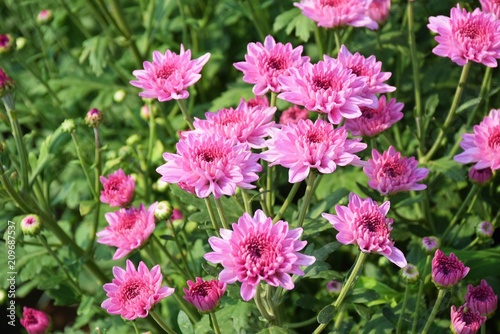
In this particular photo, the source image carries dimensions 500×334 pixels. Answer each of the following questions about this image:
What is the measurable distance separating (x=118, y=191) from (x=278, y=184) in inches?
25.3

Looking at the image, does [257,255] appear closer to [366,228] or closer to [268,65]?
[366,228]

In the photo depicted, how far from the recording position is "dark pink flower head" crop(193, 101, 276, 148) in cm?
180

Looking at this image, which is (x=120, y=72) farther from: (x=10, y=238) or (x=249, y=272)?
(x=249, y=272)

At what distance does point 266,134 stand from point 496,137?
2.28ft

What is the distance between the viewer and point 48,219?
2.50m

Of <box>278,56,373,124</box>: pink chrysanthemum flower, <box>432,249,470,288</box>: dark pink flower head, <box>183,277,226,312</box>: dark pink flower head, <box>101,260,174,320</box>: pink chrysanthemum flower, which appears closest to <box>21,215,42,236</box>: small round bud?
<box>101,260,174,320</box>: pink chrysanthemum flower

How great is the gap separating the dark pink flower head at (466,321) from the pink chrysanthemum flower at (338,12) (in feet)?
3.04

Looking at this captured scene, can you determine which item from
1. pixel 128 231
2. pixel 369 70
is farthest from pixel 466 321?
pixel 128 231

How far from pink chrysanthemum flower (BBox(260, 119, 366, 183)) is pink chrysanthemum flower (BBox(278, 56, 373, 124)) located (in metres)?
0.06

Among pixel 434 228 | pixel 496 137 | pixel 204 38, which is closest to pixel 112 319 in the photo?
pixel 434 228

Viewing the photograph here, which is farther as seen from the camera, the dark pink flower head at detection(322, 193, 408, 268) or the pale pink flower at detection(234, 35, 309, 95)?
the pale pink flower at detection(234, 35, 309, 95)

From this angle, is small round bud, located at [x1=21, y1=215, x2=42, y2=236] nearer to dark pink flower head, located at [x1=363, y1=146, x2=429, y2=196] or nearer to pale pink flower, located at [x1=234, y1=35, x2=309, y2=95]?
pale pink flower, located at [x1=234, y1=35, x2=309, y2=95]

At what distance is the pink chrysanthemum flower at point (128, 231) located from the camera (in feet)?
6.72

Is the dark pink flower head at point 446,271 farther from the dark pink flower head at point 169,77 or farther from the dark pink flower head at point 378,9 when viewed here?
the dark pink flower head at point 378,9
